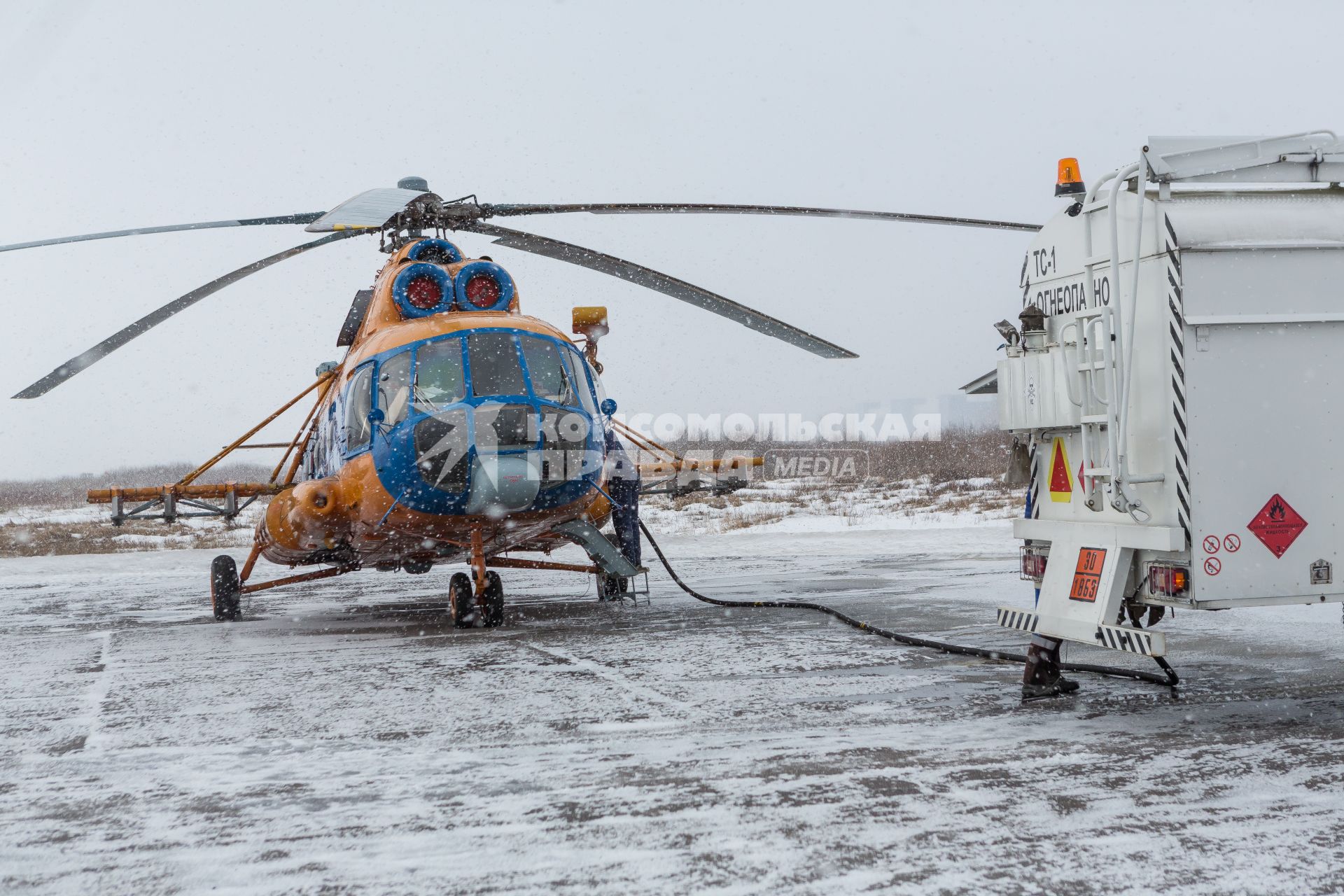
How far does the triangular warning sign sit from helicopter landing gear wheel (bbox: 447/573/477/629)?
5.70 metres

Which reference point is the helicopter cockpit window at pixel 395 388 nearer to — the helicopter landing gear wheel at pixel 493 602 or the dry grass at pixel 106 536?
the helicopter landing gear wheel at pixel 493 602

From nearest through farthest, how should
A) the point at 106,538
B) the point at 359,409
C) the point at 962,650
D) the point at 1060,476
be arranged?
the point at 1060,476
the point at 962,650
the point at 359,409
the point at 106,538

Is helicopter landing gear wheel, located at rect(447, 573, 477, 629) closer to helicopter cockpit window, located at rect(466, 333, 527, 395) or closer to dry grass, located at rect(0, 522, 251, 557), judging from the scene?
helicopter cockpit window, located at rect(466, 333, 527, 395)

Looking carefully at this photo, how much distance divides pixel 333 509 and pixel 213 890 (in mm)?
7525

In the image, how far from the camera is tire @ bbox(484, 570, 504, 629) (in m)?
10.2

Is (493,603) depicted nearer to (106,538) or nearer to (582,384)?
(582,384)

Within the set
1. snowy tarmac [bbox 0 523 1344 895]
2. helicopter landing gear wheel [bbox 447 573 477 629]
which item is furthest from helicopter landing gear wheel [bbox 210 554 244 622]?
helicopter landing gear wheel [bbox 447 573 477 629]

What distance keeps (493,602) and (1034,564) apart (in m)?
5.36

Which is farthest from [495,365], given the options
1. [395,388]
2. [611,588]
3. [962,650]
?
[962,650]

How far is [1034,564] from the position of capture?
21.7 ft

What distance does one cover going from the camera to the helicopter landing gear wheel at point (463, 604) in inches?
403

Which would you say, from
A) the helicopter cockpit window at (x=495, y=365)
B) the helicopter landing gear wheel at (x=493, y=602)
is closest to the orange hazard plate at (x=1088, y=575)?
the helicopter cockpit window at (x=495, y=365)

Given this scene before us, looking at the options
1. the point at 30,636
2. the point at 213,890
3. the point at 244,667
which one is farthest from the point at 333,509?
the point at 213,890

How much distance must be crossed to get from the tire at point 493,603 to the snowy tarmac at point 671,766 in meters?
0.44
